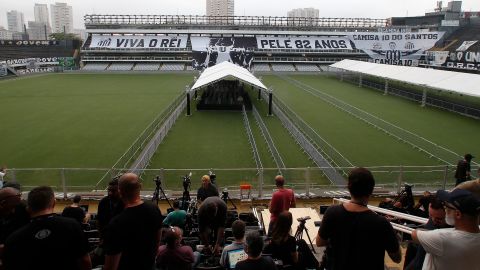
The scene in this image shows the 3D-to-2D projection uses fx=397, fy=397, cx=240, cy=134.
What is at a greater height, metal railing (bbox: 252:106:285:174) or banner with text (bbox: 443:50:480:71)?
banner with text (bbox: 443:50:480:71)

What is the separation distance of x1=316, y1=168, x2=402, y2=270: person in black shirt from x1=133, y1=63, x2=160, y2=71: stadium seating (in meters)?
63.1

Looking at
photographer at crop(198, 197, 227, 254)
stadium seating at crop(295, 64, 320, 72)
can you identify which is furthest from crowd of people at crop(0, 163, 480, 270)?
stadium seating at crop(295, 64, 320, 72)

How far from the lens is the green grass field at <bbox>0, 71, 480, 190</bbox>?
49.9 ft

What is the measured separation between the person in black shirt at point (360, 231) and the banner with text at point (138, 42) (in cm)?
7016

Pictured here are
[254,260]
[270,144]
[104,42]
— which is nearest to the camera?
[254,260]

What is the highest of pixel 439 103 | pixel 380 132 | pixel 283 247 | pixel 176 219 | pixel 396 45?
pixel 396 45

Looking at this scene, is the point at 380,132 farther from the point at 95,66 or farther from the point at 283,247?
the point at 95,66

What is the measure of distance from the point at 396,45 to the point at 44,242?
74.0 m

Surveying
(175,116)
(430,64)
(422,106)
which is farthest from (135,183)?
(430,64)

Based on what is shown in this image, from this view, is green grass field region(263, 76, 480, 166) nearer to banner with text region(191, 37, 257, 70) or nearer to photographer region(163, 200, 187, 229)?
photographer region(163, 200, 187, 229)

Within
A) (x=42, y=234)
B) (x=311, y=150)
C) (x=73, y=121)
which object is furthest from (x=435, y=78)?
(x=42, y=234)

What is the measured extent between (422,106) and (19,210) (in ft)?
99.5

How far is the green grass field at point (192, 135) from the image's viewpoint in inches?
598

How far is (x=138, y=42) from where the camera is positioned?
72.2m
